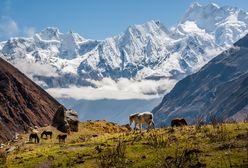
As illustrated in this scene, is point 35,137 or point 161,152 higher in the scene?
point 35,137

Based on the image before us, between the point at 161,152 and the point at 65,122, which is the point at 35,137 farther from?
the point at 161,152

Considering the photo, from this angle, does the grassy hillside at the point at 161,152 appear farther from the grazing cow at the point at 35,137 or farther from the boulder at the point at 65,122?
the boulder at the point at 65,122

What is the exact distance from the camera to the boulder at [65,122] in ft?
229

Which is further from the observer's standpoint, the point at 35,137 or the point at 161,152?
the point at 35,137

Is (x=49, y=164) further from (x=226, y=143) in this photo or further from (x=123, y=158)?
(x=226, y=143)

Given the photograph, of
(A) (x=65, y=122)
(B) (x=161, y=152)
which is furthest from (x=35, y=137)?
(B) (x=161, y=152)

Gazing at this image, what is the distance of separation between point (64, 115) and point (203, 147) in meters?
38.7

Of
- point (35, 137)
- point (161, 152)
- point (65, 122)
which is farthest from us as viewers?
point (65, 122)

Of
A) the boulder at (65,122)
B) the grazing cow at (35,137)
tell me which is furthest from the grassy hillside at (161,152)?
the boulder at (65,122)

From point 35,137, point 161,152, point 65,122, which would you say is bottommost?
point 161,152

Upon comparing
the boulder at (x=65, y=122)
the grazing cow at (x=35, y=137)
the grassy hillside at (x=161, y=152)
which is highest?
the boulder at (x=65, y=122)

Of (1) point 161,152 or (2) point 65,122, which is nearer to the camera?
(1) point 161,152

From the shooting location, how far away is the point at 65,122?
232ft

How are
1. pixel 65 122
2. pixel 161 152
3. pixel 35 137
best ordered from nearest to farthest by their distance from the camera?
1. pixel 161 152
2. pixel 35 137
3. pixel 65 122
